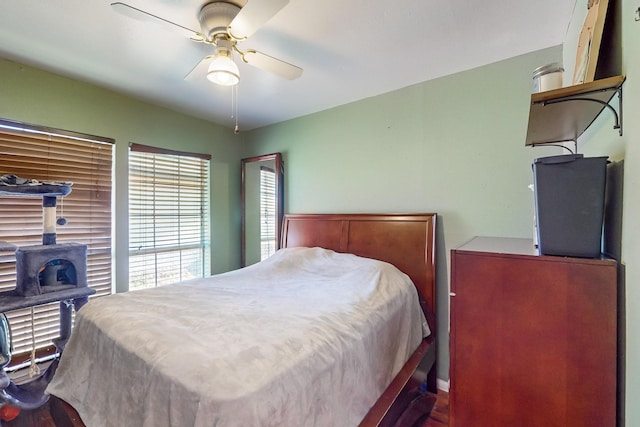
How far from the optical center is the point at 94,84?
2428 mm

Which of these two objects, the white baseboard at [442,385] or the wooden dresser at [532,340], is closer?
the wooden dresser at [532,340]

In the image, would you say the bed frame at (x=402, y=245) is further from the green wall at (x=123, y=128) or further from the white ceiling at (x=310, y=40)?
the green wall at (x=123, y=128)

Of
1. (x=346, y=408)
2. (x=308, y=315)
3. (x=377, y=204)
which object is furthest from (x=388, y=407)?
(x=377, y=204)

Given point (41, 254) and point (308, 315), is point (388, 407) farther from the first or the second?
point (41, 254)

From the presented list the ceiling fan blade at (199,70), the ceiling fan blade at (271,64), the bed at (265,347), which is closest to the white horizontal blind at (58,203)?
the bed at (265,347)

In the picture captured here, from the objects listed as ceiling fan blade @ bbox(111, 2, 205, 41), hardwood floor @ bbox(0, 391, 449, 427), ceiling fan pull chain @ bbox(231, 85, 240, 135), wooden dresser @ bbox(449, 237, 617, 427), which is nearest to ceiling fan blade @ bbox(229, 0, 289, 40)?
ceiling fan blade @ bbox(111, 2, 205, 41)

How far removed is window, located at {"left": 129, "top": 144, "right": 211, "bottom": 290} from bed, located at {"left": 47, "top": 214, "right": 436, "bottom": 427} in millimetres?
1227

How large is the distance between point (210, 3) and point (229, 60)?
10.2 inches

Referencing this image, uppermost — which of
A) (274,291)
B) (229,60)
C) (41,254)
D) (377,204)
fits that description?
(229,60)

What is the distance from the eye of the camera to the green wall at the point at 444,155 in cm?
197

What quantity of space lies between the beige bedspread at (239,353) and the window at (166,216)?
1.24 meters

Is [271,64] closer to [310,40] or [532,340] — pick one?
[310,40]

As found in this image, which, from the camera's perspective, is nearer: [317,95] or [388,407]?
[388,407]

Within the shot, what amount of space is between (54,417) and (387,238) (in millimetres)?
2515
